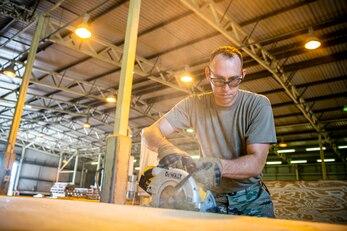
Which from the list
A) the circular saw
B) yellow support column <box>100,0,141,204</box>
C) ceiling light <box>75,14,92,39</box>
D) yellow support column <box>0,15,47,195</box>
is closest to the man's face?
the circular saw

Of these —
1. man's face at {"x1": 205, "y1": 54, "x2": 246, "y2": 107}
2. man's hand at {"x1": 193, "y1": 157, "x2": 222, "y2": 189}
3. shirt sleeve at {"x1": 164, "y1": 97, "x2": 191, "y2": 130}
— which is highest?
man's face at {"x1": 205, "y1": 54, "x2": 246, "y2": 107}

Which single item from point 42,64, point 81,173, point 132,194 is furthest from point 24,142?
point 132,194

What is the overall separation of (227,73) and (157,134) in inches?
29.1

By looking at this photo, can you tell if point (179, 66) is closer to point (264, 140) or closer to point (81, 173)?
point (264, 140)

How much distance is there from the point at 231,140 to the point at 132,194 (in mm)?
6735

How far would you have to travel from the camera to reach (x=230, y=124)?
6.38ft

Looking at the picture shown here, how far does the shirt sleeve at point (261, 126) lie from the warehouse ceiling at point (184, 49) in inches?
168

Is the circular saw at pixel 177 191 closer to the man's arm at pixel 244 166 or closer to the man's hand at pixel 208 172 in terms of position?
the man's hand at pixel 208 172

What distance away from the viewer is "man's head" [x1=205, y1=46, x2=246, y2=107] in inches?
74.5

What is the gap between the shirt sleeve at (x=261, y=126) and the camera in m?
1.72

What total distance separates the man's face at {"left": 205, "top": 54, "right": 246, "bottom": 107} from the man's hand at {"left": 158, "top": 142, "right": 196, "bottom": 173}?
0.56m

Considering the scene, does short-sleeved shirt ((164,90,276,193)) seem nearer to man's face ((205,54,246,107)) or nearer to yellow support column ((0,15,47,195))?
man's face ((205,54,246,107))

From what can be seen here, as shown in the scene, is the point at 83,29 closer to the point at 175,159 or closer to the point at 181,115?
the point at 181,115

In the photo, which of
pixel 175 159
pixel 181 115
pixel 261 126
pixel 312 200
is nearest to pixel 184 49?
pixel 312 200
